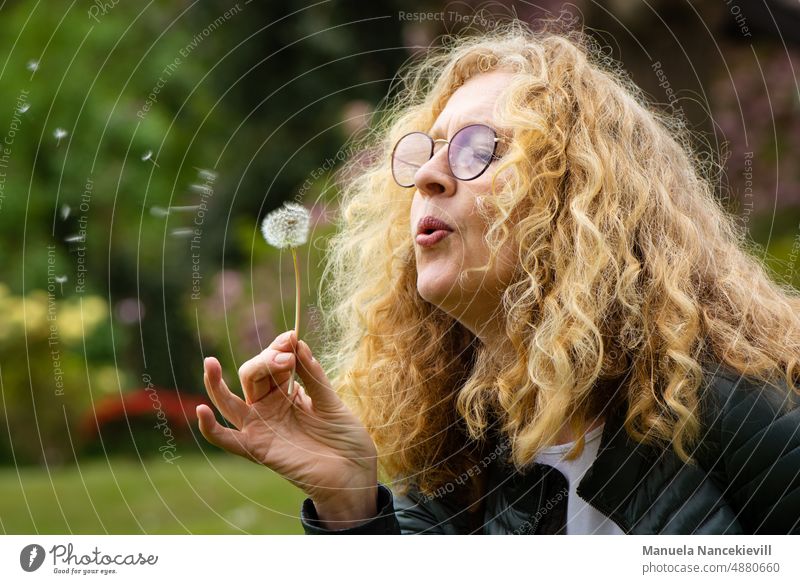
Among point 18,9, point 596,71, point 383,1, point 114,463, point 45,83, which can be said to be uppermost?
point 18,9

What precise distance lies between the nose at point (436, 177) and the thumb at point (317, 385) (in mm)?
354

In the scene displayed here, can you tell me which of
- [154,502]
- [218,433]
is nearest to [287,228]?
[218,433]

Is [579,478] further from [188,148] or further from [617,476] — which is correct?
[188,148]

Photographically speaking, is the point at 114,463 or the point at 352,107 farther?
the point at 114,463

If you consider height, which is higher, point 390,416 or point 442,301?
point 442,301

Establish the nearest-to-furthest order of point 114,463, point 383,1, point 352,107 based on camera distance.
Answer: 1. point 383,1
2. point 352,107
3. point 114,463

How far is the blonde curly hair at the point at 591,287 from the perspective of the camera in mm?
1529

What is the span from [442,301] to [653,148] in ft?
1.61

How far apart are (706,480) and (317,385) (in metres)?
0.65

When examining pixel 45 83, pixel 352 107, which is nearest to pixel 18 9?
pixel 45 83

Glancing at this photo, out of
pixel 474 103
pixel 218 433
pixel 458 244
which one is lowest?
pixel 218 433

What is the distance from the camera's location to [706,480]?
146cm

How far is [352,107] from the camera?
4348 millimetres

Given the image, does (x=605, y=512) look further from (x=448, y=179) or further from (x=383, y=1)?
(x=383, y=1)
